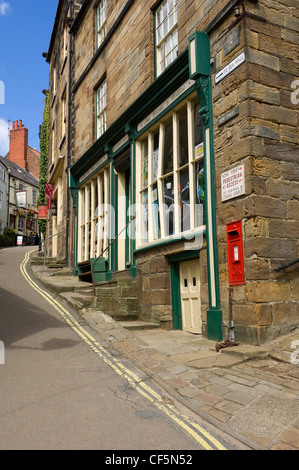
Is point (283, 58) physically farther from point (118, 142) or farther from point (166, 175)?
point (118, 142)

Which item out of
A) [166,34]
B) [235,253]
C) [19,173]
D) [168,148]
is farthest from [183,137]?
[19,173]

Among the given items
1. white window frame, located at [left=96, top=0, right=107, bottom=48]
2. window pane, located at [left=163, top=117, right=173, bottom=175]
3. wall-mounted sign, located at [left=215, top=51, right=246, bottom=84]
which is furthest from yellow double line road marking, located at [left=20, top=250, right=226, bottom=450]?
white window frame, located at [left=96, top=0, right=107, bottom=48]

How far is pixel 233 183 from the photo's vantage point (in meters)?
6.52

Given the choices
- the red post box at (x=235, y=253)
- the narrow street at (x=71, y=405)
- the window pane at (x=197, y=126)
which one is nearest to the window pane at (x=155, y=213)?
the window pane at (x=197, y=126)

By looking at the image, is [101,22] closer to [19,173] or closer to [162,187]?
[162,187]

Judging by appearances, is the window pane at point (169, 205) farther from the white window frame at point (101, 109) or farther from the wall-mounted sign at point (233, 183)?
the white window frame at point (101, 109)

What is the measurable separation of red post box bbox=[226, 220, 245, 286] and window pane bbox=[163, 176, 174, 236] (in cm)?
235

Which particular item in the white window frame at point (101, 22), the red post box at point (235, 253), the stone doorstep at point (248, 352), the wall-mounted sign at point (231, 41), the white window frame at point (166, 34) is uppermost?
the white window frame at point (101, 22)

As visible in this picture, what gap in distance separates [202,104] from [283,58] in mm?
1526

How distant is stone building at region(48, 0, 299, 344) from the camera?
6.26 meters

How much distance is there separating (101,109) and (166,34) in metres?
4.69

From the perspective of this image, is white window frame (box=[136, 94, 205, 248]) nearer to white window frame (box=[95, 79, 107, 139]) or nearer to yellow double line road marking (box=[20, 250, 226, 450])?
yellow double line road marking (box=[20, 250, 226, 450])

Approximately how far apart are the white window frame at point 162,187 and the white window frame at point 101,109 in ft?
12.1

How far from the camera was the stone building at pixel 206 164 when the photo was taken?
20.5 ft
